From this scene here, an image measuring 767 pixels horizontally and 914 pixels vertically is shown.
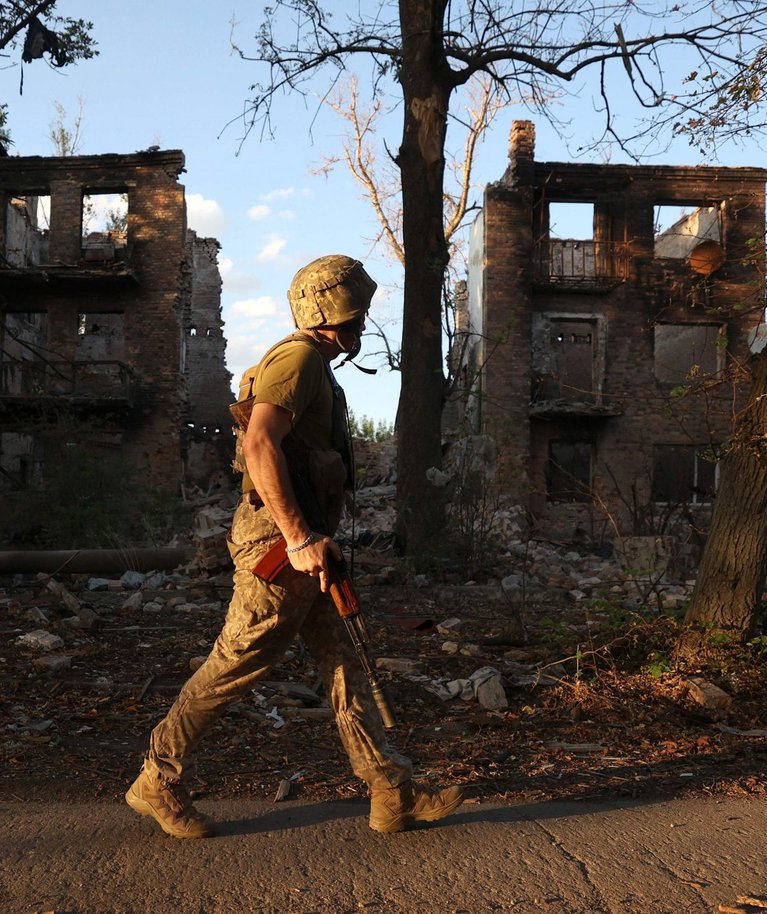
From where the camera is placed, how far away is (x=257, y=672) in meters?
2.95

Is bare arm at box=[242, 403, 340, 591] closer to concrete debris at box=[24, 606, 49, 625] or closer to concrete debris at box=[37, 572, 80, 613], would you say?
concrete debris at box=[24, 606, 49, 625]

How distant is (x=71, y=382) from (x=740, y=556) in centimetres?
1986

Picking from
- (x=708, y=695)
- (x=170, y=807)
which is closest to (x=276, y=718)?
(x=170, y=807)

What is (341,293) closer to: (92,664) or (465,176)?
(92,664)

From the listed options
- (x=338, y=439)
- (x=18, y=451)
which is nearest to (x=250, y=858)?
(x=338, y=439)

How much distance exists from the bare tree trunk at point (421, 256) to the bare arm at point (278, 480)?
7516mm

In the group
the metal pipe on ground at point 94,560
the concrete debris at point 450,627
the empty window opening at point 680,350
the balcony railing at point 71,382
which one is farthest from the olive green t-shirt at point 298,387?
the empty window opening at point 680,350

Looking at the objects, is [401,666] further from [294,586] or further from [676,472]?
[676,472]

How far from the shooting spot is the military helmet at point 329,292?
3.03 m

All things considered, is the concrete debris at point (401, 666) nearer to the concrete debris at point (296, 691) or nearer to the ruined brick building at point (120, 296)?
the concrete debris at point (296, 691)

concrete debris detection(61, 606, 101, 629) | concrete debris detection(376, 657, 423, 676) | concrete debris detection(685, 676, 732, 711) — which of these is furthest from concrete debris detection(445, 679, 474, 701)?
concrete debris detection(61, 606, 101, 629)

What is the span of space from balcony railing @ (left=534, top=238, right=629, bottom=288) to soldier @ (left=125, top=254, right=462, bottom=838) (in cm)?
1992

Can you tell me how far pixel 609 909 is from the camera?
2.47 m

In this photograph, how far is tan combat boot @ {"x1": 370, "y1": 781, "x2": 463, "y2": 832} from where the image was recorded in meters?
2.97
